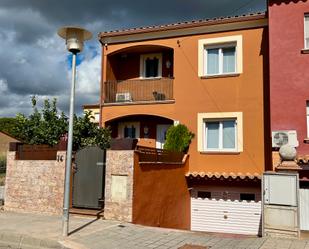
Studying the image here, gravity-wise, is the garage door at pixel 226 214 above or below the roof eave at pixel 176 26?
below

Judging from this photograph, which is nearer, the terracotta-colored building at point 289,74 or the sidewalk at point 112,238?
the sidewalk at point 112,238

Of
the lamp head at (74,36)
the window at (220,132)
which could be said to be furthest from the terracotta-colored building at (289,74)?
the lamp head at (74,36)

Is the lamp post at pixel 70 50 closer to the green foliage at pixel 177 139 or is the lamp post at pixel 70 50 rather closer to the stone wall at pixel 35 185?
the stone wall at pixel 35 185

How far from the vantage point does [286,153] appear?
11656 mm

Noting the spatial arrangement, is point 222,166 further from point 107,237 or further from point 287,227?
point 107,237

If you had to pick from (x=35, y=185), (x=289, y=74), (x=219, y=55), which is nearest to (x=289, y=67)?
(x=289, y=74)

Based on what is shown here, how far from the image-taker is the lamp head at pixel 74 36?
9617 mm

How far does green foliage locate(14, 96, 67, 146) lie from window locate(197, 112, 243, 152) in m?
6.01

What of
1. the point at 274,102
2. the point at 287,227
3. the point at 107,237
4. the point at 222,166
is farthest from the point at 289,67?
the point at 107,237

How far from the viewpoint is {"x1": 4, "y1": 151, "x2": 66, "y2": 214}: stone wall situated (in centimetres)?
1300

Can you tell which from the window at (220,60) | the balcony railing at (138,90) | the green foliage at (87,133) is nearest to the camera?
the green foliage at (87,133)

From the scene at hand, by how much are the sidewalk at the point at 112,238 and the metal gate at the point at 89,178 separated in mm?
1321

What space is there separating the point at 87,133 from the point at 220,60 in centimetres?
687

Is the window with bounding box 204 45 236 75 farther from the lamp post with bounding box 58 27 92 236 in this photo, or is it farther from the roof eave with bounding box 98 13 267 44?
the lamp post with bounding box 58 27 92 236
